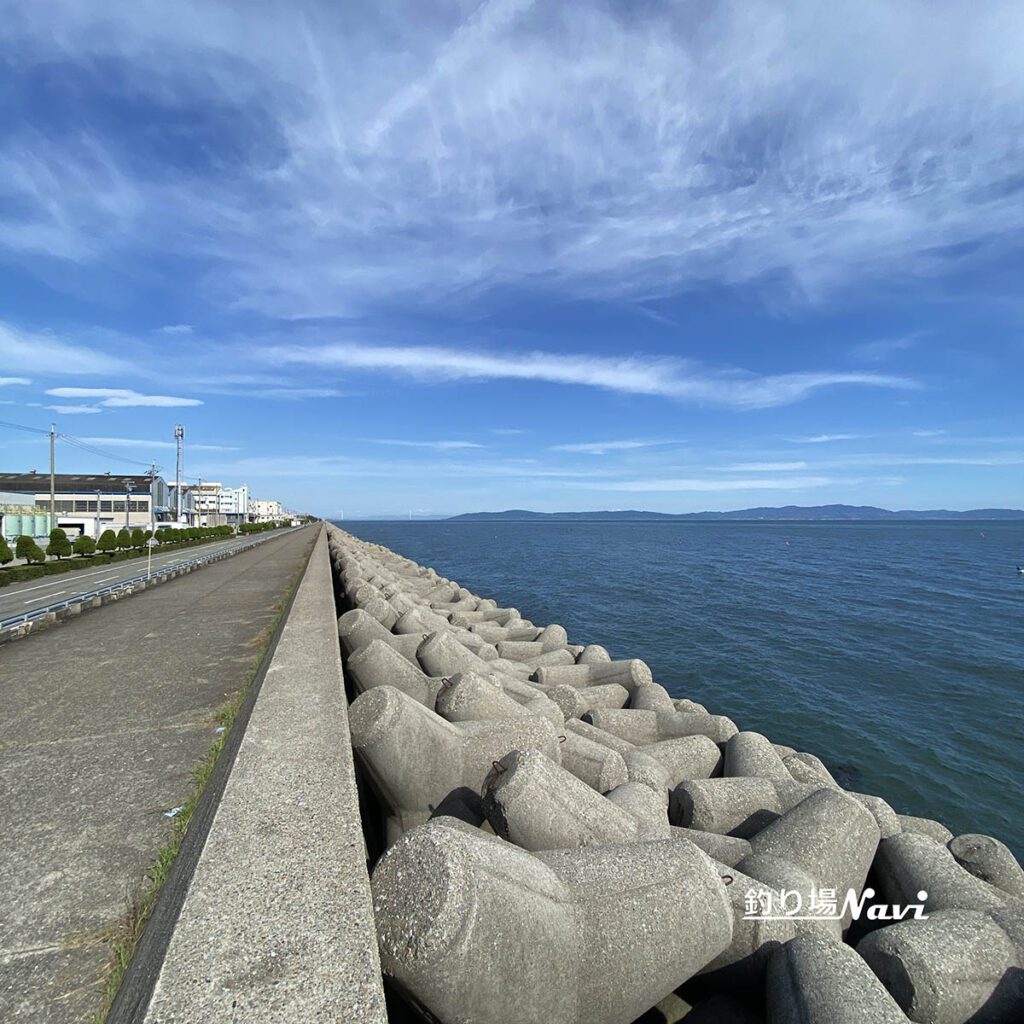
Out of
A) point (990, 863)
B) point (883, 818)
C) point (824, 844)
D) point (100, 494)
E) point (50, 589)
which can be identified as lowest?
point (990, 863)

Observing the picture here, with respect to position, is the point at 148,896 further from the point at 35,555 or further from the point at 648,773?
the point at 35,555

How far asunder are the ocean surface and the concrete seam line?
33.4 feet

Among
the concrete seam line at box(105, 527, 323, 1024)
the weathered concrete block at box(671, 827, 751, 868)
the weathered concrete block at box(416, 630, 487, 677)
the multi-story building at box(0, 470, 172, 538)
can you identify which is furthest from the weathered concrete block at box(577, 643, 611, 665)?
the multi-story building at box(0, 470, 172, 538)

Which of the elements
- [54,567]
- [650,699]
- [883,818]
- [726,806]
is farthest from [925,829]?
[54,567]

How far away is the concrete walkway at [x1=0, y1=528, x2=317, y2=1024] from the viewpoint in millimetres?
2447

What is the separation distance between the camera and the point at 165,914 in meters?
2.55

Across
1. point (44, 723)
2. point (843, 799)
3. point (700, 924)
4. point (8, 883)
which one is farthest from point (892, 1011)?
point (44, 723)

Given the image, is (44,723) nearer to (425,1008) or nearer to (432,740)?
(432,740)

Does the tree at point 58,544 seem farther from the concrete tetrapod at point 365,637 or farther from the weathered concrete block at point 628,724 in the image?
the weathered concrete block at point 628,724

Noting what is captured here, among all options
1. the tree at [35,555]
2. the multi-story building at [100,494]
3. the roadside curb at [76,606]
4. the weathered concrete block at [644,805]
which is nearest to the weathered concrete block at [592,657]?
the weathered concrete block at [644,805]

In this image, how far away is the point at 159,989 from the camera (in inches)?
79.0

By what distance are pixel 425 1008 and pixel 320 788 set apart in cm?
134

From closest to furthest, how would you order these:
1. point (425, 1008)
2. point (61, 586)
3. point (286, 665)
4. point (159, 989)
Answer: point (159, 989) < point (425, 1008) < point (286, 665) < point (61, 586)

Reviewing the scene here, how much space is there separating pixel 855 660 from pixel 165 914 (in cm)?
1979
